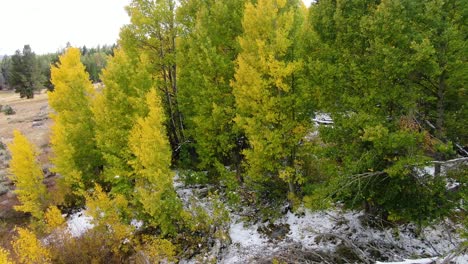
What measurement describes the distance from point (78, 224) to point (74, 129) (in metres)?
5.37

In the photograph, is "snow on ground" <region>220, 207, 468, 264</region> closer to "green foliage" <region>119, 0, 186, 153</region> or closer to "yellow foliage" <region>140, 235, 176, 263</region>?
"yellow foliage" <region>140, 235, 176, 263</region>

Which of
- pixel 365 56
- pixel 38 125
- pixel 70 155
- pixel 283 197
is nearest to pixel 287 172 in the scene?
pixel 283 197

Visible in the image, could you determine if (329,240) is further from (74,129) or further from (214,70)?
(74,129)

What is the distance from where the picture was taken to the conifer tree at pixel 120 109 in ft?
52.0

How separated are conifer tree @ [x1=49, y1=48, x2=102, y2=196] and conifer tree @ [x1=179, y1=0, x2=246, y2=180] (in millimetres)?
7010

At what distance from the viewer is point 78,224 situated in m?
18.3

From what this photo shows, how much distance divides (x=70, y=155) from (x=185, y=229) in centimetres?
863

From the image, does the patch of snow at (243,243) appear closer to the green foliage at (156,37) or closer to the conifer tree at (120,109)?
the conifer tree at (120,109)

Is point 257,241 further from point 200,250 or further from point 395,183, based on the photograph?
point 395,183

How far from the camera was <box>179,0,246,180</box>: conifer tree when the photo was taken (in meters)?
15.3

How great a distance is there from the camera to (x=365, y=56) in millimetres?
10594

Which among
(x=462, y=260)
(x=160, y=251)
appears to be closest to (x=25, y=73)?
(x=160, y=251)

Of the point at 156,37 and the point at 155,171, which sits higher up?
the point at 156,37

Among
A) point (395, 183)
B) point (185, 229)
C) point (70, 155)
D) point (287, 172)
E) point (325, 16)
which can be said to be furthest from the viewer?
point (70, 155)
